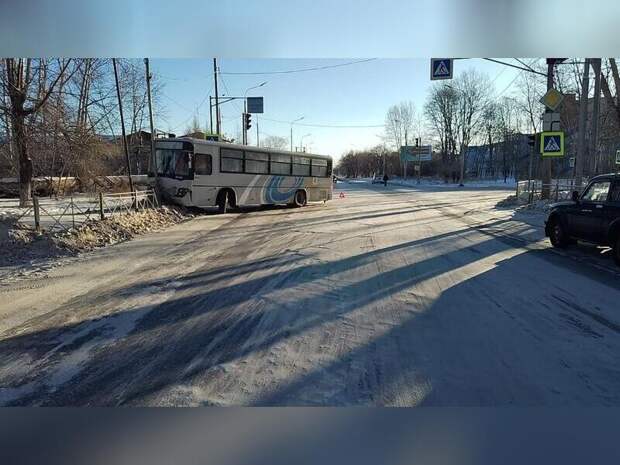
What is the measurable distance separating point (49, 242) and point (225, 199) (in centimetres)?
1064

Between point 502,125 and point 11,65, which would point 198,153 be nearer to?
point 11,65

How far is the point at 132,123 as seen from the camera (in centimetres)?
4453

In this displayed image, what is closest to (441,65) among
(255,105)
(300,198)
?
(300,198)

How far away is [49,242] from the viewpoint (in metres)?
10.3

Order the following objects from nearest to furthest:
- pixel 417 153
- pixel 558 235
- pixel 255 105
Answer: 1. pixel 558 235
2. pixel 255 105
3. pixel 417 153

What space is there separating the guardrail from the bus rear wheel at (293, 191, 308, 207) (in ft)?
29.3

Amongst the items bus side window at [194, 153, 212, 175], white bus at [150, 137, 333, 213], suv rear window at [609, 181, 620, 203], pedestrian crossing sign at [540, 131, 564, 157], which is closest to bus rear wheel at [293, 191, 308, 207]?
white bus at [150, 137, 333, 213]

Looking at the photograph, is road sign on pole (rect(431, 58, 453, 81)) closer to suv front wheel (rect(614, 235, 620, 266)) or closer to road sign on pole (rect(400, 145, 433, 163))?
suv front wheel (rect(614, 235, 620, 266))

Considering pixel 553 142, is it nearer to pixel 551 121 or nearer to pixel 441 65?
pixel 551 121

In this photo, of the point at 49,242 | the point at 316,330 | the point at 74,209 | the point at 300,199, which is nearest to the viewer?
the point at 316,330

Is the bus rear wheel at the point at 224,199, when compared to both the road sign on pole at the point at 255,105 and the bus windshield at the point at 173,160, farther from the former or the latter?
the road sign on pole at the point at 255,105

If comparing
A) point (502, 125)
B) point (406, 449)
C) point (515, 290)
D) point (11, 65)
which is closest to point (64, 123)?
point (11, 65)

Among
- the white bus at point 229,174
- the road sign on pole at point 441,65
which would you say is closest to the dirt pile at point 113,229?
the white bus at point 229,174

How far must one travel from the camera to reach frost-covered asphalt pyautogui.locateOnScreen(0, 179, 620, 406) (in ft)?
12.1
